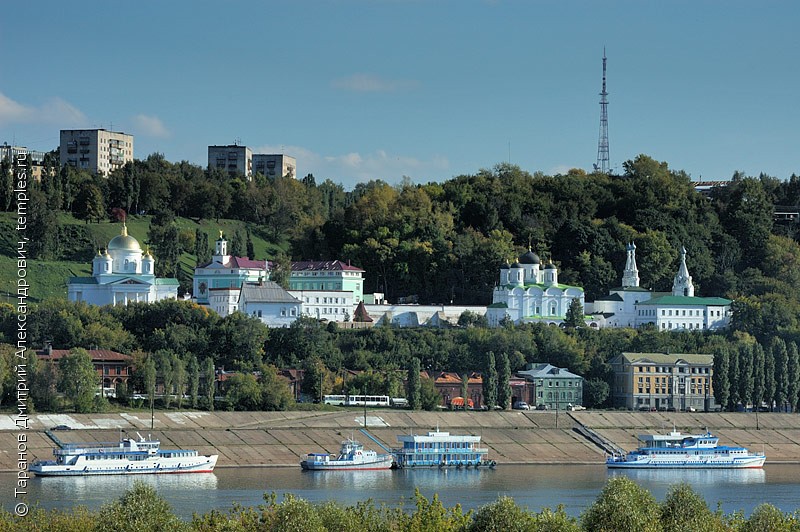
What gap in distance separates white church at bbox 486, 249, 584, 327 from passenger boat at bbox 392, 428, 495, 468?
28429mm

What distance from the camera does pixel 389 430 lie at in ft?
314

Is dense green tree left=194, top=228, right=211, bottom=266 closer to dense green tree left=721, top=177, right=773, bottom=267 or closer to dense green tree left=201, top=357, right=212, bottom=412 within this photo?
dense green tree left=201, top=357, right=212, bottom=412

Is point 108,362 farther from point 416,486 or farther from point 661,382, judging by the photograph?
point 661,382

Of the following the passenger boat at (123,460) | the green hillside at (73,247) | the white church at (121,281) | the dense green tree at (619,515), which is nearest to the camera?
the dense green tree at (619,515)

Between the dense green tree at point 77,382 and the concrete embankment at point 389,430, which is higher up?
the dense green tree at point 77,382

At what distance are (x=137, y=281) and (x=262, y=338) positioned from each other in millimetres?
10416

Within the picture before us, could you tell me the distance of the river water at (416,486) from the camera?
68938mm

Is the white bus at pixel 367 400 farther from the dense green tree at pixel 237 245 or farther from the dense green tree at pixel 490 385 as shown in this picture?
the dense green tree at pixel 237 245

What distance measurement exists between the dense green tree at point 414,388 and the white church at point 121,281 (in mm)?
19294

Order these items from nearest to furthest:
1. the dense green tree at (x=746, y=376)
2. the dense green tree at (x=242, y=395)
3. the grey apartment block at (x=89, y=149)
Result: 1. the dense green tree at (x=242, y=395)
2. the dense green tree at (x=746, y=376)
3. the grey apartment block at (x=89, y=149)

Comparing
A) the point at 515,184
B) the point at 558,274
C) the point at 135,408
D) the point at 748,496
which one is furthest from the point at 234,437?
the point at 515,184

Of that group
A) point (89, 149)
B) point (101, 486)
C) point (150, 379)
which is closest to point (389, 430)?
point (150, 379)

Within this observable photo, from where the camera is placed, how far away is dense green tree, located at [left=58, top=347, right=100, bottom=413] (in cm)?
9250

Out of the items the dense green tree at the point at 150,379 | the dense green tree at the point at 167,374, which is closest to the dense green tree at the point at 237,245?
the dense green tree at the point at 167,374
